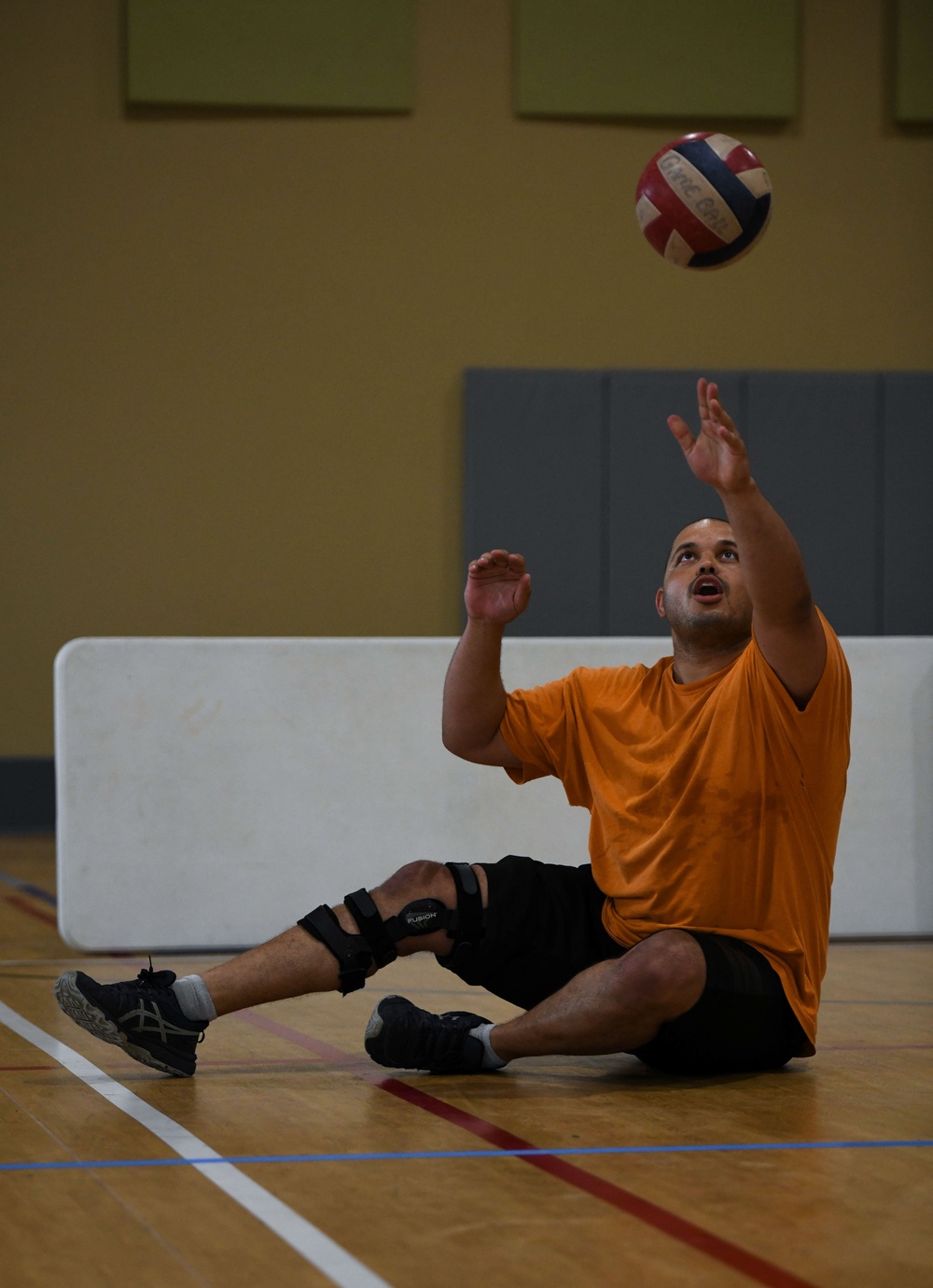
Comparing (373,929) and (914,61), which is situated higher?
(914,61)

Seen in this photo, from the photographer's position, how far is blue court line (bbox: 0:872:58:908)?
553 centimetres

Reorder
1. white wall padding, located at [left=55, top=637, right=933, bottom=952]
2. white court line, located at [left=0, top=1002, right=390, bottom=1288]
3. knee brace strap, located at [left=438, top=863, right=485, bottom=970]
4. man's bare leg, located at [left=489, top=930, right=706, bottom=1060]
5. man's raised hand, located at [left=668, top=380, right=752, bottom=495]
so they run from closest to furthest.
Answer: white court line, located at [left=0, top=1002, right=390, bottom=1288], man's raised hand, located at [left=668, top=380, right=752, bottom=495], man's bare leg, located at [left=489, top=930, right=706, bottom=1060], knee brace strap, located at [left=438, top=863, right=485, bottom=970], white wall padding, located at [left=55, top=637, right=933, bottom=952]

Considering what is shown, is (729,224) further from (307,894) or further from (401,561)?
(401,561)

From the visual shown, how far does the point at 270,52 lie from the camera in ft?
26.4

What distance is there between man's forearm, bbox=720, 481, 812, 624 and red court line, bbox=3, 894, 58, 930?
3.01 m

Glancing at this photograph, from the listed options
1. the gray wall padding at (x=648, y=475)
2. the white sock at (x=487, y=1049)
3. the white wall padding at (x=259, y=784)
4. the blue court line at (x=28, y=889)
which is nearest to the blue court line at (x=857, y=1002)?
the white wall padding at (x=259, y=784)

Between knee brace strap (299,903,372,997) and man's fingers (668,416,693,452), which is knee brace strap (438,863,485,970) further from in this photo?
man's fingers (668,416,693,452)

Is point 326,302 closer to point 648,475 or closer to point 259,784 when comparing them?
point 648,475

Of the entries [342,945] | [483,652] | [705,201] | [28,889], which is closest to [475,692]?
[483,652]

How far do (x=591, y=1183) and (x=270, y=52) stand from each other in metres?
7.03

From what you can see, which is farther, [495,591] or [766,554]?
[495,591]

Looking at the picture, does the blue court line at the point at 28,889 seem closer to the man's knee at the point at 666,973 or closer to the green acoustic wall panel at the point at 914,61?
the man's knee at the point at 666,973

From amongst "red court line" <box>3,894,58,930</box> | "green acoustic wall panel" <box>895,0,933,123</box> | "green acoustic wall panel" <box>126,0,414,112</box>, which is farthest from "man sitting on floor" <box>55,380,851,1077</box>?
"green acoustic wall panel" <box>895,0,933,123</box>

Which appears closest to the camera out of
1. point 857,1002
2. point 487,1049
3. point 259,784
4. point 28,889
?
point 487,1049
